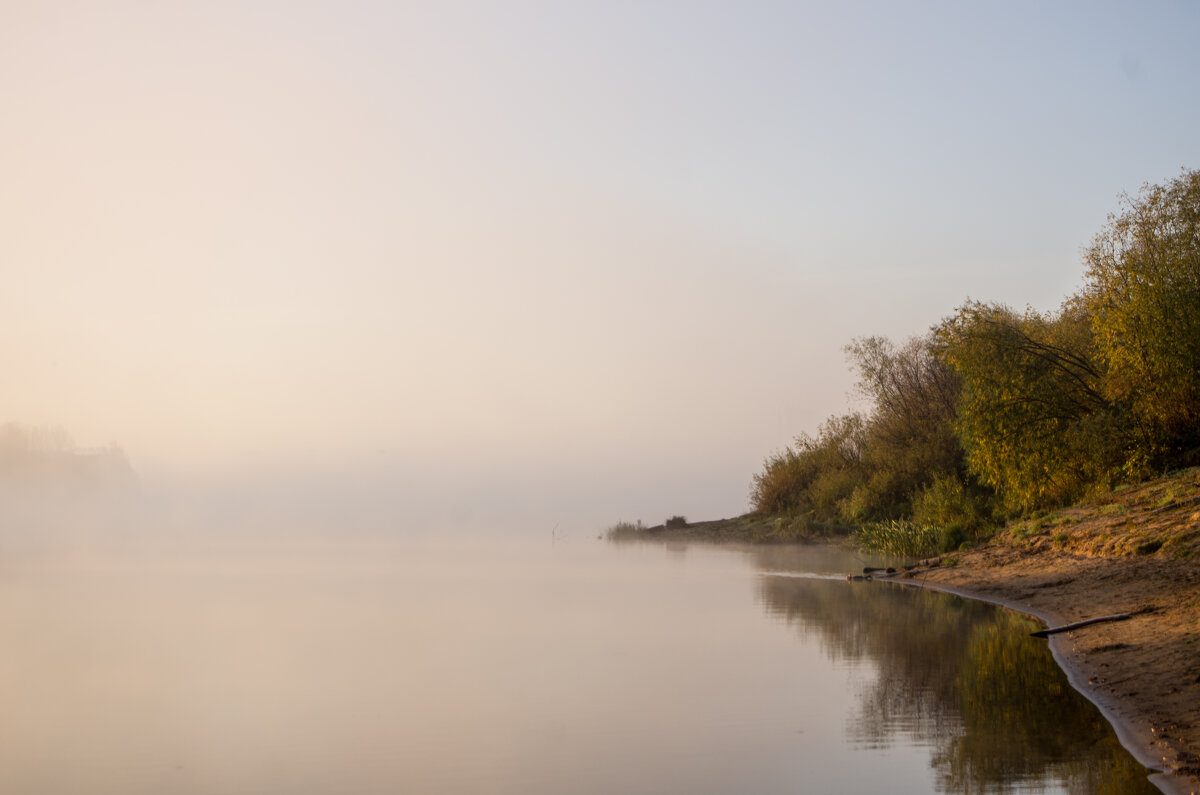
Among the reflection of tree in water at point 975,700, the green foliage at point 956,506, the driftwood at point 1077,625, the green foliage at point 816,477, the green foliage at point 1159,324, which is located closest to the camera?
the reflection of tree in water at point 975,700

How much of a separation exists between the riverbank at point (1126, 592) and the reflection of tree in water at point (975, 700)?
308 mm

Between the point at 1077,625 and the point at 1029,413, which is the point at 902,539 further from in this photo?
the point at 1077,625

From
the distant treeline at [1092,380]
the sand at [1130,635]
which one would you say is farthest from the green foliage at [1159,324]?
the sand at [1130,635]

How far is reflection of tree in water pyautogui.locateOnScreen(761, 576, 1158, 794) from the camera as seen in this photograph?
314 inches

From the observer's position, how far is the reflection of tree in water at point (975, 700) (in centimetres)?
798

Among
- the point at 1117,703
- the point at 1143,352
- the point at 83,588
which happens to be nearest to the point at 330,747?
the point at 1117,703

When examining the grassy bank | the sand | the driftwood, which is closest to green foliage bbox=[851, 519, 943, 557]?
the grassy bank

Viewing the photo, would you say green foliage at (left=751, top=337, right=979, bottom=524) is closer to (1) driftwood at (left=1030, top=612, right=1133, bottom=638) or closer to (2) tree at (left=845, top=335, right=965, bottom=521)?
(2) tree at (left=845, top=335, right=965, bottom=521)

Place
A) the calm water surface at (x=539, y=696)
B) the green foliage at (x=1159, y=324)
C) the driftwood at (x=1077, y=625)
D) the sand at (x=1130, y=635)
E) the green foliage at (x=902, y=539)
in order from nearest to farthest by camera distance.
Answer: the sand at (x=1130, y=635), the calm water surface at (x=539, y=696), the driftwood at (x=1077, y=625), the green foliage at (x=1159, y=324), the green foliage at (x=902, y=539)

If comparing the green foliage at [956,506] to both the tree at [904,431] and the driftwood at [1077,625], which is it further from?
the driftwood at [1077,625]

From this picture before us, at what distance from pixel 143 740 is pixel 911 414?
37688 millimetres

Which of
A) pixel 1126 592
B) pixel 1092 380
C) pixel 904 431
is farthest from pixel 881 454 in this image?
pixel 1126 592

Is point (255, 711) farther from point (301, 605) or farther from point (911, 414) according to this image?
point (911, 414)

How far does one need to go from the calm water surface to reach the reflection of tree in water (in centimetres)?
5
